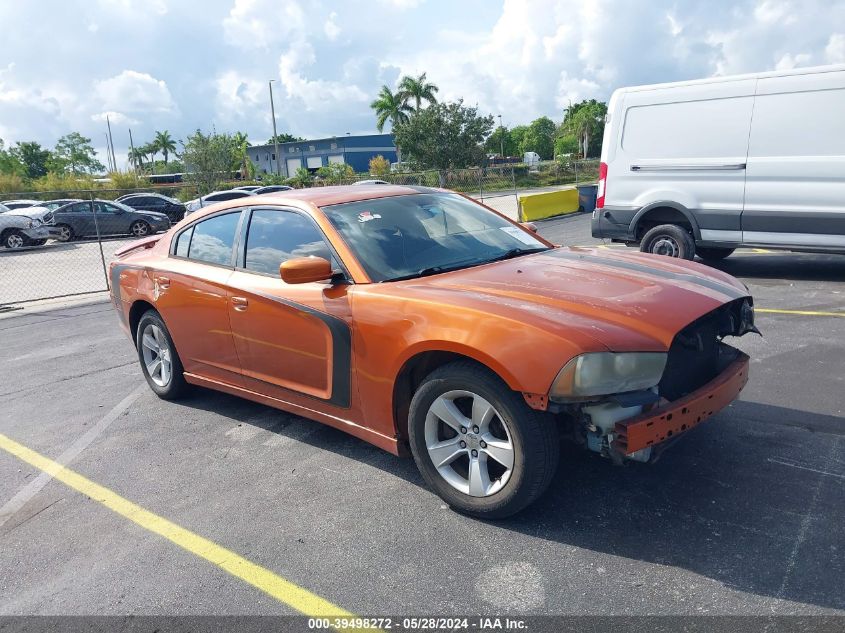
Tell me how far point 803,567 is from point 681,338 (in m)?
1.05

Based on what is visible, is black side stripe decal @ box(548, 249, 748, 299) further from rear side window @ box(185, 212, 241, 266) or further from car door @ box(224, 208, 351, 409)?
rear side window @ box(185, 212, 241, 266)

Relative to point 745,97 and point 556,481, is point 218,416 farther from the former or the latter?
point 745,97

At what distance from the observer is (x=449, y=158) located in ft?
154

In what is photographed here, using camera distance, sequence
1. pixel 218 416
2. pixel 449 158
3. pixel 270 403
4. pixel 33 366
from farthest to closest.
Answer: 1. pixel 449 158
2. pixel 33 366
3. pixel 218 416
4. pixel 270 403

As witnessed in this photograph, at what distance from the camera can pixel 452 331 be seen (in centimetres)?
315

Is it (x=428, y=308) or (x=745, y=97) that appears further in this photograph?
(x=745, y=97)

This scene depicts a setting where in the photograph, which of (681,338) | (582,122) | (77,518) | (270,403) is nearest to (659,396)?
(681,338)

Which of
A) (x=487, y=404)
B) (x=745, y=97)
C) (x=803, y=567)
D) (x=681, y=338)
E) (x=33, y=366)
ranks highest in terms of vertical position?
(x=745, y=97)

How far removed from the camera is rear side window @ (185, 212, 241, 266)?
4.66 meters

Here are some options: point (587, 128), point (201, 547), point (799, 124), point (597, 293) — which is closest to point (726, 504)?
point (597, 293)

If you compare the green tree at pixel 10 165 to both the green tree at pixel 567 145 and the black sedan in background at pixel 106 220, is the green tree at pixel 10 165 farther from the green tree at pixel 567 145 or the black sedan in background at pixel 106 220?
the green tree at pixel 567 145

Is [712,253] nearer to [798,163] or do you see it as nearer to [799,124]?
[798,163]

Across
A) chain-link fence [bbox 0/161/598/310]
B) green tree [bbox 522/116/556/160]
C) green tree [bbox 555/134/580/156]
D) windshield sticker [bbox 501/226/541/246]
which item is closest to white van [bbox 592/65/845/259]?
windshield sticker [bbox 501/226/541/246]

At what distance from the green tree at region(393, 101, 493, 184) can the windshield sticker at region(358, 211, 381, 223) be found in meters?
43.1
